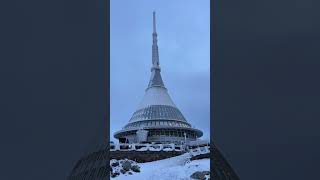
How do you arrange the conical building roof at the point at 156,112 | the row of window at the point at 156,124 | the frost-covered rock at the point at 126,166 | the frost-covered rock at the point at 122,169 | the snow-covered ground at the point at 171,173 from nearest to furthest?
the snow-covered ground at the point at 171,173 < the frost-covered rock at the point at 122,169 < the frost-covered rock at the point at 126,166 < the row of window at the point at 156,124 < the conical building roof at the point at 156,112

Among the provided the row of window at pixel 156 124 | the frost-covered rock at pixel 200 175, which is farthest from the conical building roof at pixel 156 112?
the frost-covered rock at pixel 200 175

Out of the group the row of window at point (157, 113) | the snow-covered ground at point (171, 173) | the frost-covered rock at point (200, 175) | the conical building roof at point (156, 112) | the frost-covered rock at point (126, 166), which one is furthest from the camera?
the row of window at point (157, 113)

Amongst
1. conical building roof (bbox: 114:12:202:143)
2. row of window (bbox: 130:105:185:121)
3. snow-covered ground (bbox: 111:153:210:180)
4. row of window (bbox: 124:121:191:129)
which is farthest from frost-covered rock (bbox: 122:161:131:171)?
row of window (bbox: 130:105:185:121)

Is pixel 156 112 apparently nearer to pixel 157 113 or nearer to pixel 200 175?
pixel 157 113

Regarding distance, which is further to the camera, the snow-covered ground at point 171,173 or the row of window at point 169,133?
the row of window at point 169,133

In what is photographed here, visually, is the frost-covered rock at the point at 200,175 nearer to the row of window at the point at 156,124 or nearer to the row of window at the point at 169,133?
the row of window at the point at 169,133

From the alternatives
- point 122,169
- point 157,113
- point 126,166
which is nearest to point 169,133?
point 157,113

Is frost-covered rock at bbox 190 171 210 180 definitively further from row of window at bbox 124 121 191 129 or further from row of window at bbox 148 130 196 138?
row of window at bbox 124 121 191 129

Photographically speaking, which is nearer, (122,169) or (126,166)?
(122,169)

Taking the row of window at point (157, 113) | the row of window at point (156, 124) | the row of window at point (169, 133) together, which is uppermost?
the row of window at point (157, 113)

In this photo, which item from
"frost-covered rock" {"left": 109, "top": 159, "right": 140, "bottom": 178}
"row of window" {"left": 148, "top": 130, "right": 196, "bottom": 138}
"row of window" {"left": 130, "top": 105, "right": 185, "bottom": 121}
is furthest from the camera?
"row of window" {"left": 130, "top": 105, "right": 185, "bottom": 121}
